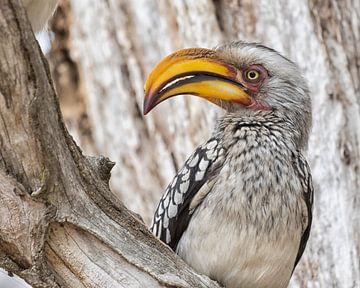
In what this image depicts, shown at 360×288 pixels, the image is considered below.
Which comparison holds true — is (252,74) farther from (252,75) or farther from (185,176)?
(185,176)

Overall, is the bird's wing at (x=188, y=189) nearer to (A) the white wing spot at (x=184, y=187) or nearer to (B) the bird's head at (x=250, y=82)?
(A) the white wing spot at (x=184, y=187)

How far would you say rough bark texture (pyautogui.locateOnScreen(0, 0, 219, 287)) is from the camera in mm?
3182

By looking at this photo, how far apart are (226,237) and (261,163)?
36 cm

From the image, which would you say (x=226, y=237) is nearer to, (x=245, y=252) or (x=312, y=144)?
(x=245, y=252)

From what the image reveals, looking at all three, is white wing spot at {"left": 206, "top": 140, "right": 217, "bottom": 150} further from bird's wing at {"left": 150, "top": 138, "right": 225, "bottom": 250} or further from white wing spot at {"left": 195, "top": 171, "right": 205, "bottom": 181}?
white wing spot at {"left": 195, "top": 171, "right": 205, "bottom": 181}

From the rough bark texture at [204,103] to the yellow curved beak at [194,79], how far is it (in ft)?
3.93

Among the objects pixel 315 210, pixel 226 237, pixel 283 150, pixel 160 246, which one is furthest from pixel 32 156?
pixel 315 210

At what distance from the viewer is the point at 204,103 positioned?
589 cm

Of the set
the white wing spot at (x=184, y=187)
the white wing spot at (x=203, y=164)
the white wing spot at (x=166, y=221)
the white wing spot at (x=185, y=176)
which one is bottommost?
the white wing spot at (x=166, y=221)

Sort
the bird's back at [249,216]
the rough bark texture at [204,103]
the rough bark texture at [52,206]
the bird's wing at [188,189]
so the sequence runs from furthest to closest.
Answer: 1. the rough bark texture at [204,103]
2. the bird's wing at [188,189]
3. the bird's back at [249,216]
4. the rough bark texture at [52,206]

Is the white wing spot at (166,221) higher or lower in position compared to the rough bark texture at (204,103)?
lower

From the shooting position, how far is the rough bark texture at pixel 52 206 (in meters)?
3.18

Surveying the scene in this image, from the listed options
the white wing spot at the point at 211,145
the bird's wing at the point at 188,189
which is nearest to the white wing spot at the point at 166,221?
the bird's wing at the point at 188,189

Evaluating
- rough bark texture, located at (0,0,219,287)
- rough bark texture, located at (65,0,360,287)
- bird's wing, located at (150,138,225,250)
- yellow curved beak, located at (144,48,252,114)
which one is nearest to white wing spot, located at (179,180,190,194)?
bird's wing, located at (150,138,225,250)
